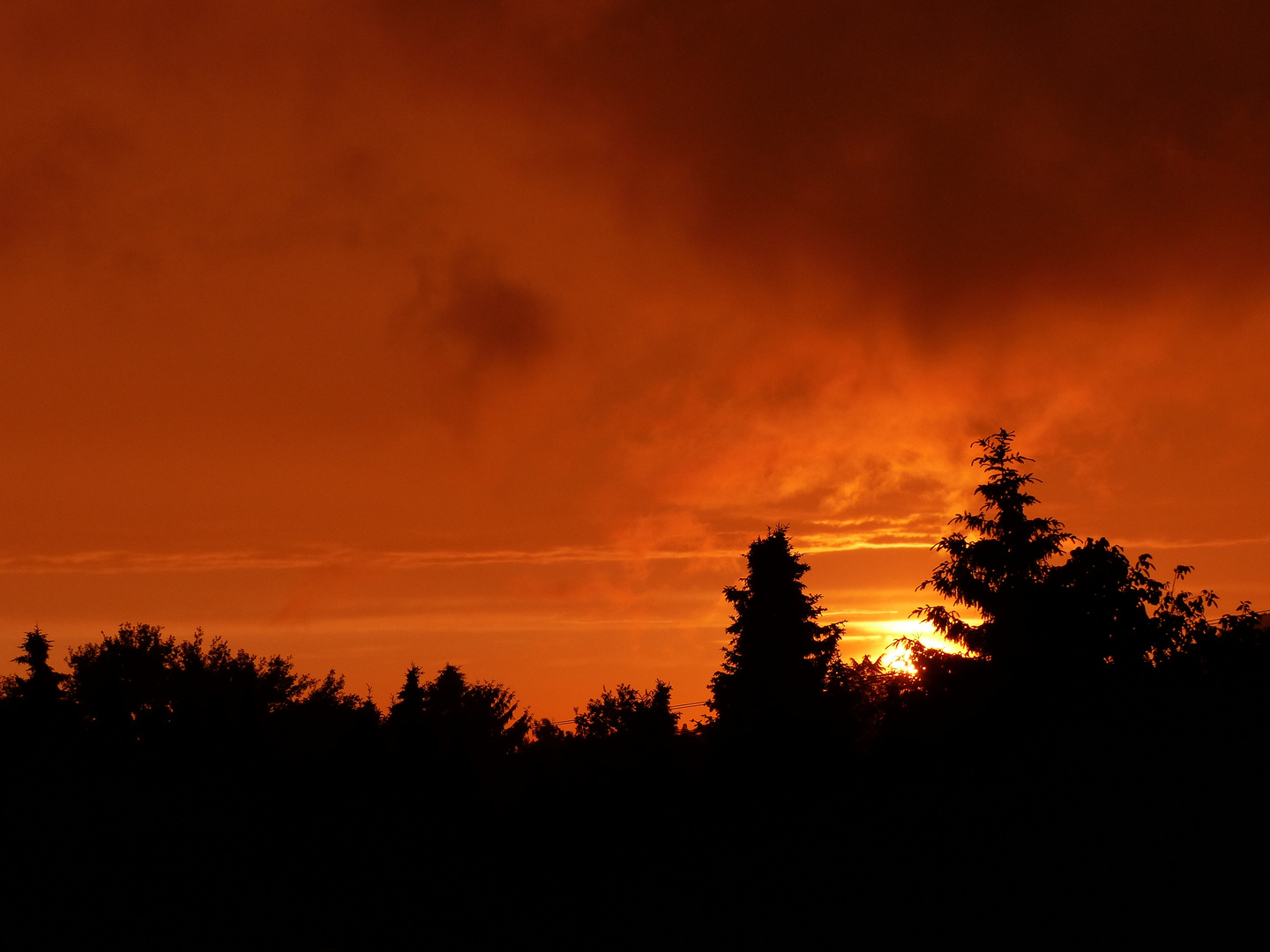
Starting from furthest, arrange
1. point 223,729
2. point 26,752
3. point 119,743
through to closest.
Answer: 1. point 223,729
2. point 119,743
3. point 26,752

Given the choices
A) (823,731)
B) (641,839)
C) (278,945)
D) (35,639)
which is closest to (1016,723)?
(823,731)

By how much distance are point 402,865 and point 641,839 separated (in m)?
9.93

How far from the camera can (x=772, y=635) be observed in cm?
5394

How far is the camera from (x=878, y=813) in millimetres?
18891

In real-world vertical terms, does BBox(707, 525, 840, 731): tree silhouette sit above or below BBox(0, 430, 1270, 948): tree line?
above

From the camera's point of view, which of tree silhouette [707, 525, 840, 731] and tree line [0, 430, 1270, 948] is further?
tree silhouette [707, 525, 840, 731]

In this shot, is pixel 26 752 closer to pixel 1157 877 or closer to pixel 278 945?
pixel 278 945

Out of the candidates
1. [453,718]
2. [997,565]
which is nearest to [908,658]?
[997,565]

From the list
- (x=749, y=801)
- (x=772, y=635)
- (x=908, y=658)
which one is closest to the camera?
(x=749, y=801)

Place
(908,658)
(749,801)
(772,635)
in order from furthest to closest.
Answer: (772,635), (908,658), (749,801)

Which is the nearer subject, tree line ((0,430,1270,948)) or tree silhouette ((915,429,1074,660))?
tree line ((0,430,1270,948))

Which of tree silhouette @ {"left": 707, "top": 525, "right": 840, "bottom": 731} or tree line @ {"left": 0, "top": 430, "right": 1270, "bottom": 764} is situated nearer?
tree line @ {"left": 0, "top": 430, "right": 1270, "bottom": 764}

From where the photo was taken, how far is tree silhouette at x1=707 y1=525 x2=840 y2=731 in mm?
52291

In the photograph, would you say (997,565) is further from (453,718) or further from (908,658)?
(453,718)
